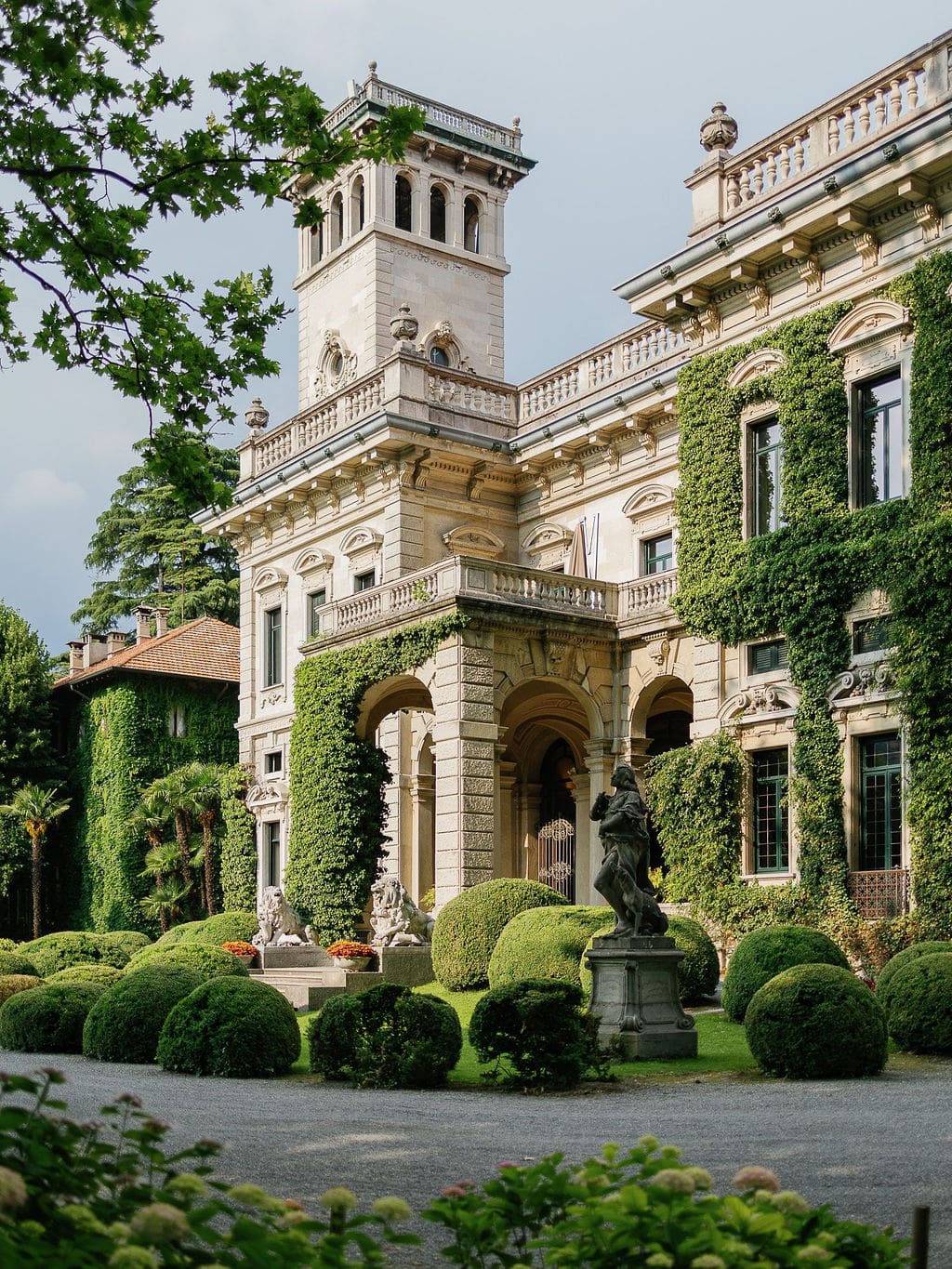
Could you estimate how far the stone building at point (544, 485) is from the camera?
76.9ft

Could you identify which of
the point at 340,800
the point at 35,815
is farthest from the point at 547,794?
the point at 35,815

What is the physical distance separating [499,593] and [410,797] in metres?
7.46

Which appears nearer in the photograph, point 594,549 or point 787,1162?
point 787,1162

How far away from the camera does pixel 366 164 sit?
42.5 meters

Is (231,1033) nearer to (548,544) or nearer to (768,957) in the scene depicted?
(768,957)

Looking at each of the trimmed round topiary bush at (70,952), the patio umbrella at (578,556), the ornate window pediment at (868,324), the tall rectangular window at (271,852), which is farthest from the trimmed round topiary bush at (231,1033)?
the tall rectangular window at (271,852)

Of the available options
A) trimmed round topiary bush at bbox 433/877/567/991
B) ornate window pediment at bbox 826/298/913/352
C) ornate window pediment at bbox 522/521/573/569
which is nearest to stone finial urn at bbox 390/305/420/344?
ornate window pediment at bbox 522/521/573/569

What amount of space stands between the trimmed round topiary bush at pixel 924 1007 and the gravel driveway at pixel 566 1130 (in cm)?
43

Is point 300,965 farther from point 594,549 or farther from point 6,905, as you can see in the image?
point 6,905

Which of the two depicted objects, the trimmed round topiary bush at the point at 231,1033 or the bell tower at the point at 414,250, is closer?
the trimmed round topiary bush at the point at 231,1033

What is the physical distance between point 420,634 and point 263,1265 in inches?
969

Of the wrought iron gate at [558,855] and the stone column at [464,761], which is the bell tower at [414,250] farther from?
the stone column at [464,761]

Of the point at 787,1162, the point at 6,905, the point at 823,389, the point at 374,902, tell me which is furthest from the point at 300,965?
the point at 6,905

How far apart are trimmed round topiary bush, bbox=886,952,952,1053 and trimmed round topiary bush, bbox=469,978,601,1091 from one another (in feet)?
11.7
